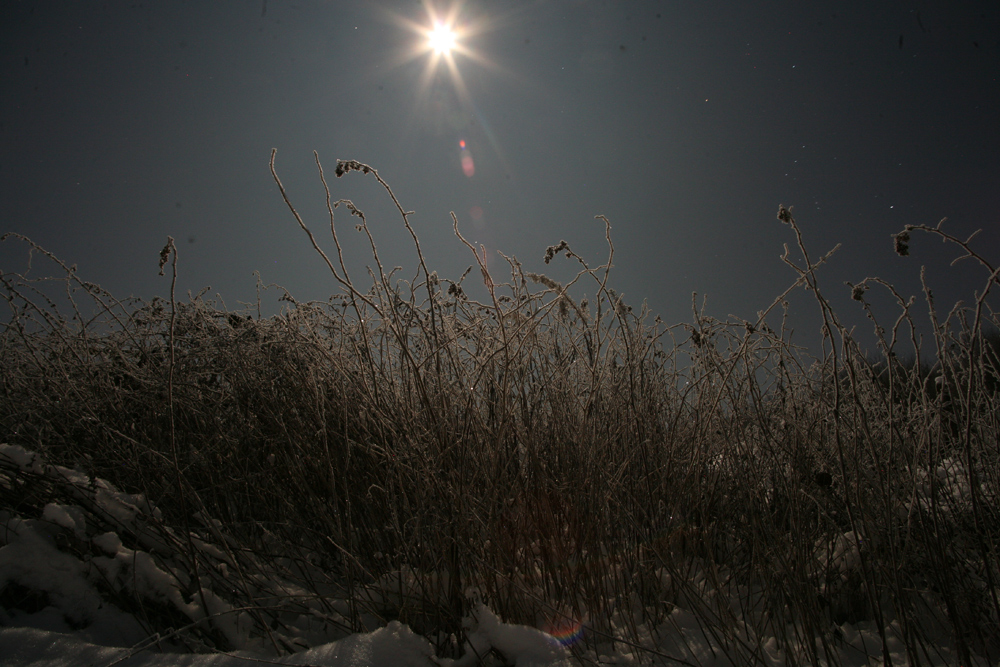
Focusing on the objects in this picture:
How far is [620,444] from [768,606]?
2.37ft

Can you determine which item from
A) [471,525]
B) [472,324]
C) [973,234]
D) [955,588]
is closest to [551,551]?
[471,525]

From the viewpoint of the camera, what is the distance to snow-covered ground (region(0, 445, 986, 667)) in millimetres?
1133

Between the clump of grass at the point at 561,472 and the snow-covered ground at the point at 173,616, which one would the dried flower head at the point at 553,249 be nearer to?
the clump of grass at the point at 561,472

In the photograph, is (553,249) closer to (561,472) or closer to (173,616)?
(561,472)

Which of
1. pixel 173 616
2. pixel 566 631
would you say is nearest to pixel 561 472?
pixel 566 631

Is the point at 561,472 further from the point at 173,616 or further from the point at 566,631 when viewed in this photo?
the point at 173,616

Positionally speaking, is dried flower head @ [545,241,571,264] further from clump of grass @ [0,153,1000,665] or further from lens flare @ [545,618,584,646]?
lens flare @ [545,618,584,646]

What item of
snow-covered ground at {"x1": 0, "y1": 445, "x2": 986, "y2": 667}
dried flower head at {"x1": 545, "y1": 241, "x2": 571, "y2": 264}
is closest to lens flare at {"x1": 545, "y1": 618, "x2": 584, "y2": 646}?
snow-covered ground at {"x1": 0, "y1": 445, "x2": 986, "y2": 667}

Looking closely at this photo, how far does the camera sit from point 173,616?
1345 millimetres

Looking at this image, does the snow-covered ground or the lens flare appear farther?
the lens flare

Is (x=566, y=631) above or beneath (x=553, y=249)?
beneath

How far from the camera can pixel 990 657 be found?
1.26 meters

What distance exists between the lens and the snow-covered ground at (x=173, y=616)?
1.13 metres

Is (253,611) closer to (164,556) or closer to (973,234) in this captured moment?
(164,556)
